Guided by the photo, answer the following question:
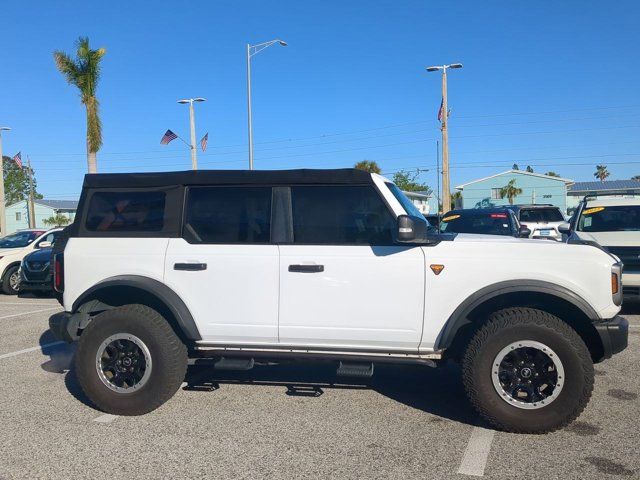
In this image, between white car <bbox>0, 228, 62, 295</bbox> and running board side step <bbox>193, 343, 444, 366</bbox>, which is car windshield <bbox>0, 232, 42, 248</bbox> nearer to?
white car <bbox>0, 228, 62, 295</bbox>

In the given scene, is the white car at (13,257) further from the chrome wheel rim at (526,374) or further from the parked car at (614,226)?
the chrome wheel rim at (526,374)

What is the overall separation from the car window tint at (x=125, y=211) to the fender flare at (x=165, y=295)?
17.6 inches

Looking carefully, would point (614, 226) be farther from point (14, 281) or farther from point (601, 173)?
point (601, 173)

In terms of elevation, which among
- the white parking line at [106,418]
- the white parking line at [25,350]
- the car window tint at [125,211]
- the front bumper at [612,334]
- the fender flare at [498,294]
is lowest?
the white parking line at [106,418]

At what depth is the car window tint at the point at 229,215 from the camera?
469 centimetres

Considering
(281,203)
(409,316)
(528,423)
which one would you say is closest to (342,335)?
(409,316)

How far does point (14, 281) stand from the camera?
1335 centimetres

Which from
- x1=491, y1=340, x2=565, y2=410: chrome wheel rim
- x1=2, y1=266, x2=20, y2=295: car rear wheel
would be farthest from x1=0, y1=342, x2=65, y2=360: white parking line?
x1=2, y1=266, x2=20, y2=295: car rear wheel

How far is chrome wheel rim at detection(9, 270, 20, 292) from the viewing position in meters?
13.3

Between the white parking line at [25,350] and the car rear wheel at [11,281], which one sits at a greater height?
the car rear wheel at [11,281]

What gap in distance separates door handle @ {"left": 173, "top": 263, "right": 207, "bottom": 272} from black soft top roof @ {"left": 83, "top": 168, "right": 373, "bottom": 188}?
27.8 inches

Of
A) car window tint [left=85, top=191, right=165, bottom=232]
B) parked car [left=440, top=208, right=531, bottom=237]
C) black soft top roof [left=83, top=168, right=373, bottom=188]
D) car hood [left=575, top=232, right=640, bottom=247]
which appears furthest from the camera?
parked car [left=440, top=208, right=531, bottom=237]

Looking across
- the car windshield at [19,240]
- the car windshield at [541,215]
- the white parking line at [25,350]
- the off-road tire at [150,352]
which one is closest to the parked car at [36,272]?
the car windshield at [19,240]

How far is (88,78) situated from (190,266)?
2027cm
